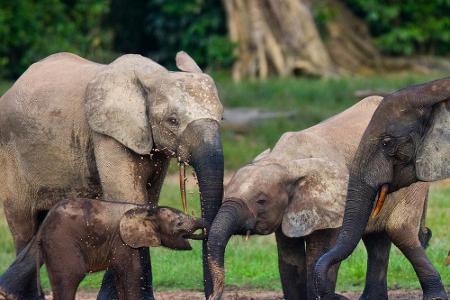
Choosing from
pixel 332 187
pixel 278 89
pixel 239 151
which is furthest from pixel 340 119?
pixel 278 89

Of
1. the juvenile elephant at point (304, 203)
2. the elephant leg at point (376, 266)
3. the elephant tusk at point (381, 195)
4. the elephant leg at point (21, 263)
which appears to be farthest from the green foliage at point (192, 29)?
the elephant tusk at point (381, 195)

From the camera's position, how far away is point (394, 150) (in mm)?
9070

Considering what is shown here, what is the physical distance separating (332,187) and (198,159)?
98 cm

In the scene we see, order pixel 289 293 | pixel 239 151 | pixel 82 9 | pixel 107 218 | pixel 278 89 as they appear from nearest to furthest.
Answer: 1. pixel 107 218
2. pixel 289 293
3. pixel 239 151
4. pixel 278 89
5. pixel 82 9

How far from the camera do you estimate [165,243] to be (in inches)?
379

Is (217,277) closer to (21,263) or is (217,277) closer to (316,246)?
(316,246)

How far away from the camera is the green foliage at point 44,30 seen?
22.1 metres

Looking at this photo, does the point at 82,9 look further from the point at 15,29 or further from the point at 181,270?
the point at 181,270

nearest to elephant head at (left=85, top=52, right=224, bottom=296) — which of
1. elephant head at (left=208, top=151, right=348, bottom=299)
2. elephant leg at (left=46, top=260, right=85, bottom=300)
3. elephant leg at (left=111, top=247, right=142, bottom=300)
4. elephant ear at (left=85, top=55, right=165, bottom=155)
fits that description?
elephant ear at (left=85, top=55, right=165, bottom=155)

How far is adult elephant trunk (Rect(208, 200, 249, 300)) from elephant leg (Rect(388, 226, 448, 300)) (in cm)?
127

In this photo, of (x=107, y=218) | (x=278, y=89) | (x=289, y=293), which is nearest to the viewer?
(x=107, y=218)

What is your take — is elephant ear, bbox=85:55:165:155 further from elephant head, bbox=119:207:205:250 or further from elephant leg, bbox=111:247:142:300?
elephant leg, bbox=111:247:142:300

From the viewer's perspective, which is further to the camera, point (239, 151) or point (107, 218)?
point (239, 151)

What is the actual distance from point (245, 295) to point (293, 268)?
1.16 meters
